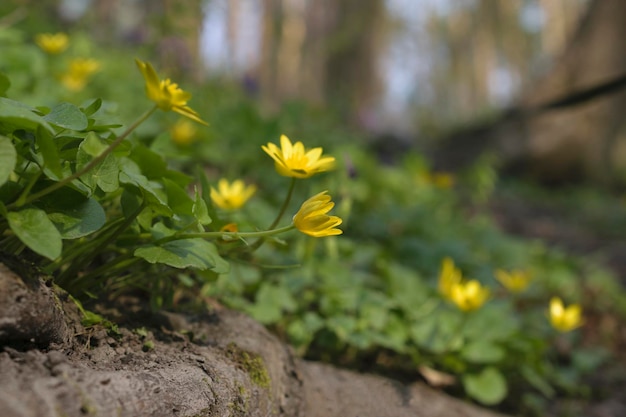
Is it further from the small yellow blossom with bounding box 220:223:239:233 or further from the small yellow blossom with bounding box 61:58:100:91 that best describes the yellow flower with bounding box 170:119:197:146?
the small yellow blossom with bounding box 220:223:239:233

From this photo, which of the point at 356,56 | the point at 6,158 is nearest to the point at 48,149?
the point at 6,158

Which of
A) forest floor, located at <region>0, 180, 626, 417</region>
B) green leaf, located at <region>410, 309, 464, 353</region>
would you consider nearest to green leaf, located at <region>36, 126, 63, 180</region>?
forest floor, located at <region>0, 180, 626, 417</region>

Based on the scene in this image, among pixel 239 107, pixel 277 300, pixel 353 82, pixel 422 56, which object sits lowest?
pixel 277 300

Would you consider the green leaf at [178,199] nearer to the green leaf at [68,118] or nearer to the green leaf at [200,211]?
the green leaf at [200,211]

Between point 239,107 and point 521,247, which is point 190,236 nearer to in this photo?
point 239,107

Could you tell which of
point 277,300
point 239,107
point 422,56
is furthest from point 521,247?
point 422,56
